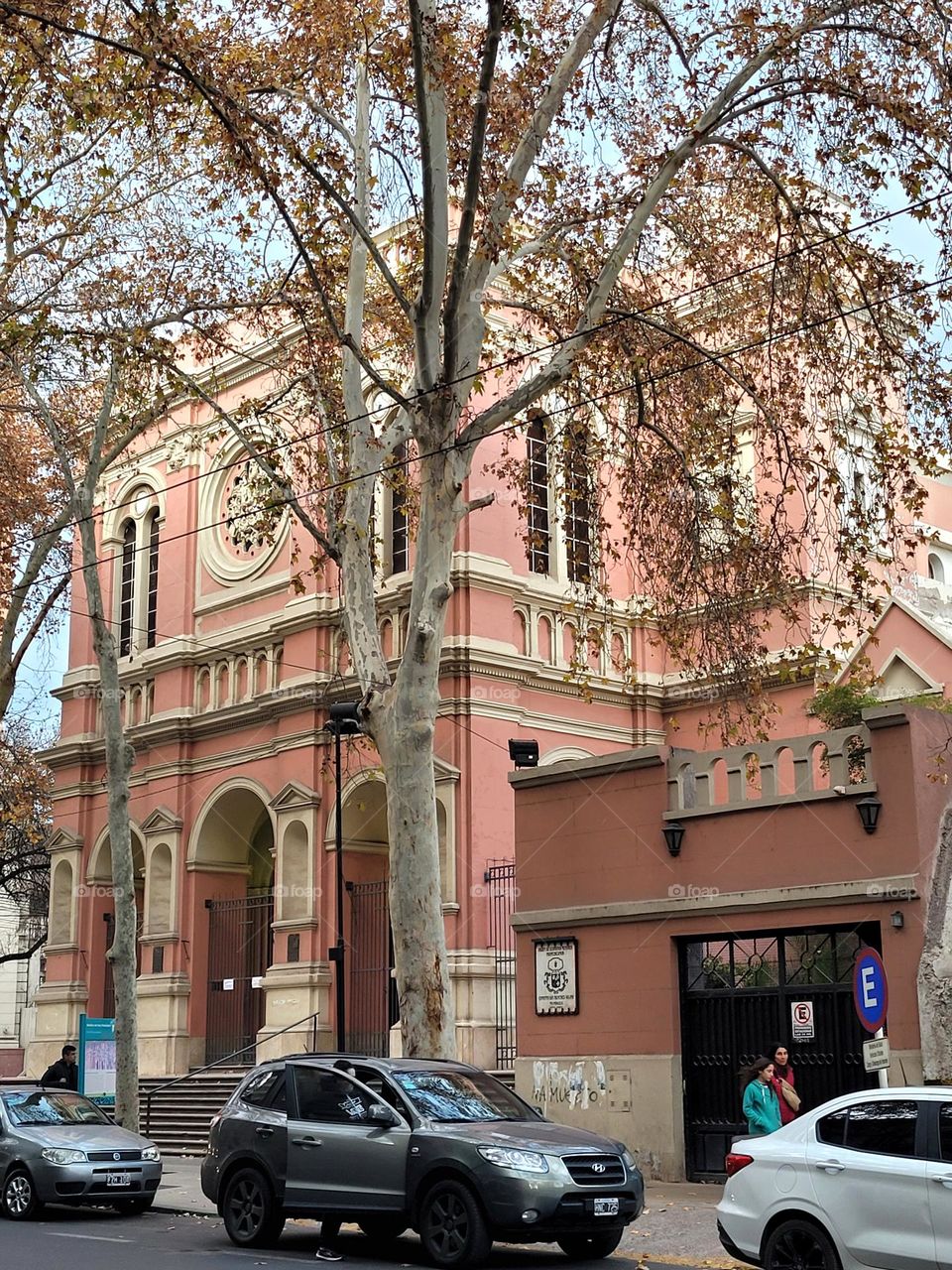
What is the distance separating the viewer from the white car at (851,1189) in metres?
9.61

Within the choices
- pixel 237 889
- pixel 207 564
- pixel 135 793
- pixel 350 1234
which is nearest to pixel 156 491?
pixel 207 564

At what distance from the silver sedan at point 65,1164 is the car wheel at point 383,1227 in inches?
137

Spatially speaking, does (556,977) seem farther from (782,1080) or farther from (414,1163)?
(414,1163)

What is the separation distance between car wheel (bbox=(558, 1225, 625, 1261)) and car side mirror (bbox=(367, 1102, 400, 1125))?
161cm

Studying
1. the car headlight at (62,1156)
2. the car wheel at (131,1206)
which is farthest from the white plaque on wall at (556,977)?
the car headlight at (62,1156)

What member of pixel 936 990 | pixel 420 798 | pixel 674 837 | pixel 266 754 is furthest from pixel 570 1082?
pixel 266 754

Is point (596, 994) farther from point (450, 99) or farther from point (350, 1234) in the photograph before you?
point (450, 99)

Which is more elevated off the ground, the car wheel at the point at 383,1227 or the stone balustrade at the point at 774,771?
the stone balustrade at the point at 774,771

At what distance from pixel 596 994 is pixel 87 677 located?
19.8 metres

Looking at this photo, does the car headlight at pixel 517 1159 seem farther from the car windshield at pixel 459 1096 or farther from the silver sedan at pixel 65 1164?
the silver sedan at pixel 65 1164

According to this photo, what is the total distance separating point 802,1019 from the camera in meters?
16.3

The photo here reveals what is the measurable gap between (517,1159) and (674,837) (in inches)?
248

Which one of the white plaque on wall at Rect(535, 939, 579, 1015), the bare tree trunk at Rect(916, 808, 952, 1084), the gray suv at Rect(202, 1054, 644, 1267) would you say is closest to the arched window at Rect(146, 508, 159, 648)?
the white plaque on wall at Rect(535, 939, 579, 1015)

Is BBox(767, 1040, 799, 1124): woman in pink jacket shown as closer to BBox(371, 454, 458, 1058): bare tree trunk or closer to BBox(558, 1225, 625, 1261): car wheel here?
BBox(558, 1225, 625, 1261): car wheel
